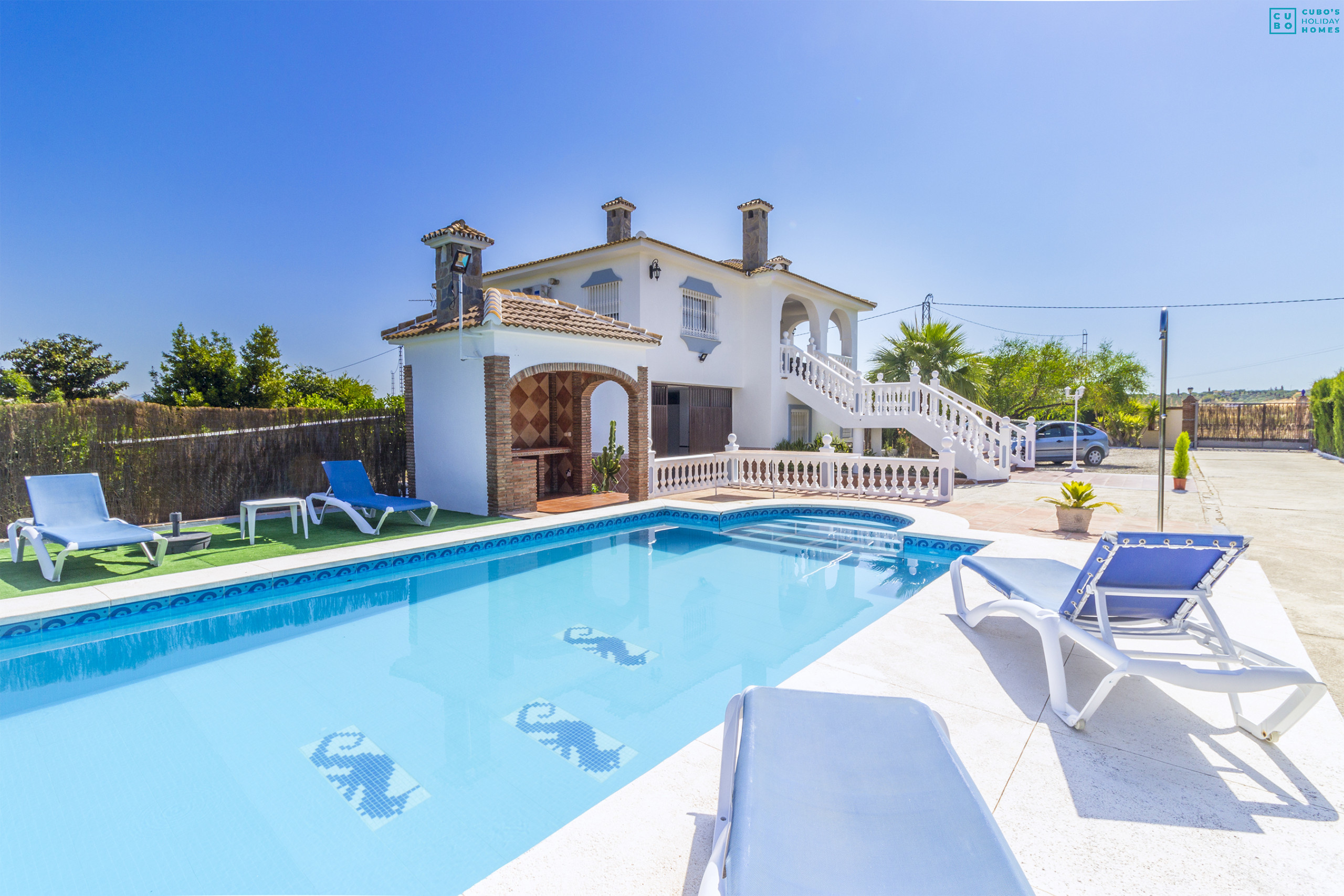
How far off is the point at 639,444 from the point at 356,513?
17.6ft

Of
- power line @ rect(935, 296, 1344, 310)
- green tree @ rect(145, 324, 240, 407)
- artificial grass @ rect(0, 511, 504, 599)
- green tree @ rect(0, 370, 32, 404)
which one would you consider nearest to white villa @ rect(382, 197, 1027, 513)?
artificial grass @ rect(0, 511, 504, 599)

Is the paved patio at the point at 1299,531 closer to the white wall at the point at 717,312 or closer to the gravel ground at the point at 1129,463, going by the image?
the gravel ground at the point at 1129,463

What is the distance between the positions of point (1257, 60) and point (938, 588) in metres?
15.4

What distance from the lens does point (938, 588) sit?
239 inches

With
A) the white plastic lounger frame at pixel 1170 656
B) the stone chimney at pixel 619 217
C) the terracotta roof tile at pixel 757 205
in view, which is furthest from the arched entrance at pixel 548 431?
the terracotta roof tile at pixel 757 205

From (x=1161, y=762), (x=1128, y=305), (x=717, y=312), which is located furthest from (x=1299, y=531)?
(x=1128, y=305)

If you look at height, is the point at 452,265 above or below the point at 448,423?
above

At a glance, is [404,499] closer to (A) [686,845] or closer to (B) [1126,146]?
(A) [686,845]

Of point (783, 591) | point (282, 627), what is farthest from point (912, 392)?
point (282, 627)

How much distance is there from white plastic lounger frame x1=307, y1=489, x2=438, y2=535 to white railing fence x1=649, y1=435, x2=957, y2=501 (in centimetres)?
450

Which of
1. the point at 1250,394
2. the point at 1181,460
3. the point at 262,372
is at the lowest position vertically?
the point at 1181,460

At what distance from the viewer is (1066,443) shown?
19.6 m

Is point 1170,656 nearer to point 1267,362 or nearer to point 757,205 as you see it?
point 757,205

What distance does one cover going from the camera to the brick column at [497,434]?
1014 centimetres
